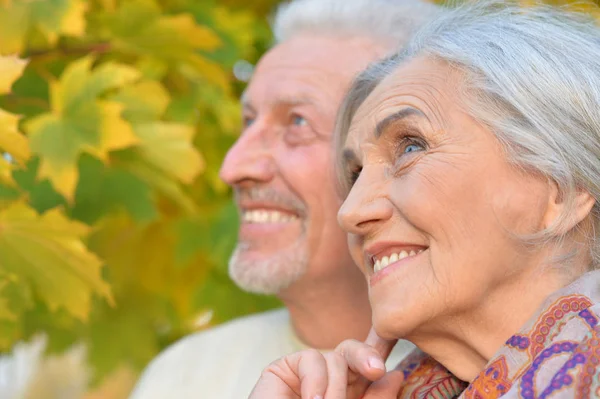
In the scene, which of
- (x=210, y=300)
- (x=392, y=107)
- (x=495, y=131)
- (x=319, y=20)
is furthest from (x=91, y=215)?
(x=495, y=131)

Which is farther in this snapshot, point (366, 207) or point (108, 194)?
point (108, 194)

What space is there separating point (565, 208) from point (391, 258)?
0.27 meters

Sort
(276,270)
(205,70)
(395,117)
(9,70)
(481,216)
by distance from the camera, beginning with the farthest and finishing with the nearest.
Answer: (205,70) < (276,270) < (9,70) < (395,117) < (481,216)

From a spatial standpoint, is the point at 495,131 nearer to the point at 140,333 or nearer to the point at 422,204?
the point at 422,204

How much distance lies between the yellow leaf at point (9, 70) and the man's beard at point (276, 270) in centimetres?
66

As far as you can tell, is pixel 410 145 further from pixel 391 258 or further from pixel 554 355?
pixel 554 355

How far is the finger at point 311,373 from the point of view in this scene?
144cm

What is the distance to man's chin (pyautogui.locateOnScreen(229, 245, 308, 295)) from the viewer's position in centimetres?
210

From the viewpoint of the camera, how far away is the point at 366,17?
2275 millimetres

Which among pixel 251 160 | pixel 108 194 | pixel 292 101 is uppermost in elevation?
pixel 292 101

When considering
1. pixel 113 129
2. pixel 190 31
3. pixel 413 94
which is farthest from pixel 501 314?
pixel 190 31

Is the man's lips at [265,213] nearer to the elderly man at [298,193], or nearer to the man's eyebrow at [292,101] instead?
the elderly man at [298,193]

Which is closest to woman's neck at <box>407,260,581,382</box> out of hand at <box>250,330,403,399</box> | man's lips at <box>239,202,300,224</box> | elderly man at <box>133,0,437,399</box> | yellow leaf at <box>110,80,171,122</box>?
hand at <box>250,330,403,399</box>

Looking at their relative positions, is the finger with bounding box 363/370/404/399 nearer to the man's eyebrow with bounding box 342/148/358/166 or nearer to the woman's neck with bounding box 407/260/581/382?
the woman's neck with bounding box 407/260/581/382
